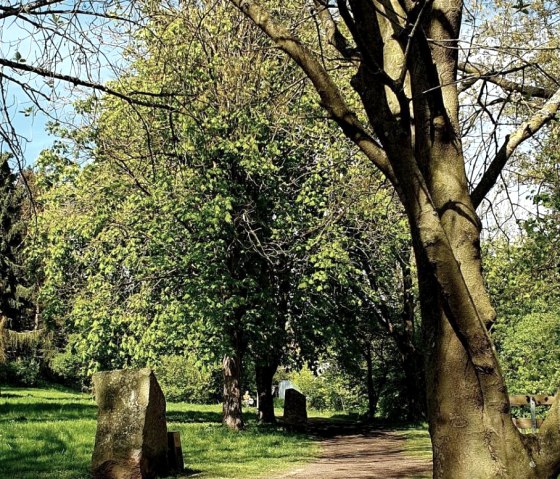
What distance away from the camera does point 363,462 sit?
12.6 metres

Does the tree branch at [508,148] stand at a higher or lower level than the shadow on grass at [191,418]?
higher

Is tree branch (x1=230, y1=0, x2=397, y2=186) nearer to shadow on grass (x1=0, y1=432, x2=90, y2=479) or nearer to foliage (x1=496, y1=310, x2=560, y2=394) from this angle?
shadow on grass (x1=0, y1=432, x2=90, y2=479)

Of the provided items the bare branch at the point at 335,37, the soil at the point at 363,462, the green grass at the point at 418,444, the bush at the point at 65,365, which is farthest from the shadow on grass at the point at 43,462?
the bush at the point at 65,365

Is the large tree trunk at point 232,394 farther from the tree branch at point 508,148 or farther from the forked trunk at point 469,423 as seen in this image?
the forked trunk at point 469,423

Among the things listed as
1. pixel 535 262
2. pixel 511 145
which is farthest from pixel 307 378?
pixel 511 145

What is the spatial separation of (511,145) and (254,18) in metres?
2.24

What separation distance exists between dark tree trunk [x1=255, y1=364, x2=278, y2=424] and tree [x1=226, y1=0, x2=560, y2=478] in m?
17.5

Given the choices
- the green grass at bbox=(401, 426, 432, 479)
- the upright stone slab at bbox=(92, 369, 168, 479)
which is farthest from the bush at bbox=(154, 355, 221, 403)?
the upright stone slab at bbox=(92, 369, 168, 479)

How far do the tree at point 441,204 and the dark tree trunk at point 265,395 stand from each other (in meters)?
17.5

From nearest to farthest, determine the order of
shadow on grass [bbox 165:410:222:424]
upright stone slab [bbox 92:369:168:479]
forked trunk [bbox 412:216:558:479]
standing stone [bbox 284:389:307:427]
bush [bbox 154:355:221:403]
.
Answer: forked trunk [bbox 412:216:558:479]
upright stone slab [bbox 92:369:168:479]
shadow on grass [bbox 165:410:222:424]
standing stone [bbox 284:389:307:427]
bush [bbox 154:355:221:403]

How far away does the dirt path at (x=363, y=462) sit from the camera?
1029cm

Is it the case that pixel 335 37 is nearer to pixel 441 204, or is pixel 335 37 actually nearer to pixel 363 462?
pixel 441 204

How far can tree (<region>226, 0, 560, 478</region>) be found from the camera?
4207 mm

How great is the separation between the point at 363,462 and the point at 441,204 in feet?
30.0
